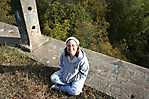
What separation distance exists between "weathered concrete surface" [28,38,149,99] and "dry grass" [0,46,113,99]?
0.18m

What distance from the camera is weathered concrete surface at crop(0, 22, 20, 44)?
23.6ft

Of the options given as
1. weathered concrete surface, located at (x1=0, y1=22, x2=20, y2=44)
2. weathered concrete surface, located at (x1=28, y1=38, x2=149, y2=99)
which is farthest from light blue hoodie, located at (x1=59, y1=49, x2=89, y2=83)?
weathered concrete surface, located at (x1=0, y1=22, x2=20, y2=44)

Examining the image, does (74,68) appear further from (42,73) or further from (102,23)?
(102,23)

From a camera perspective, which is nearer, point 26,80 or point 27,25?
point 26,80

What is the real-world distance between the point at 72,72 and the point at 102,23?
9838 mm

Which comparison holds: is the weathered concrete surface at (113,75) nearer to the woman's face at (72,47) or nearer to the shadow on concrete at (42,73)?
the shadow on concrete at (42,73)

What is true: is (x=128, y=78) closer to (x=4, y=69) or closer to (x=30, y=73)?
(x=30, y=73)

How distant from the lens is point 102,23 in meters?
15.1

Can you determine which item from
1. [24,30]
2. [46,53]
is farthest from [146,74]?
[24,30]

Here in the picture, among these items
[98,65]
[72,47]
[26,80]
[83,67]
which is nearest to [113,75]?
[98,65]

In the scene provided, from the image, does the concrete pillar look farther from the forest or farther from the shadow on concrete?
the forest

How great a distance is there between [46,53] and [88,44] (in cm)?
535

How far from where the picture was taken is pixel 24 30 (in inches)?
261

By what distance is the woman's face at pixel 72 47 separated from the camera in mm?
5146
